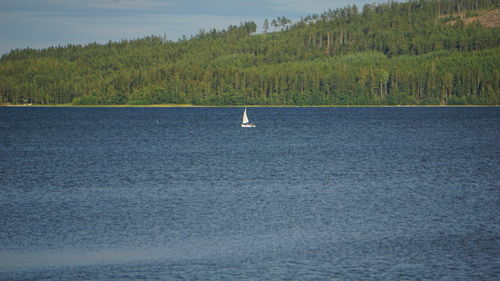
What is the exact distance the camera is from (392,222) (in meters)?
39.5

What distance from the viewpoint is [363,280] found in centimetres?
2777

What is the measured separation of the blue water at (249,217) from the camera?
29734mm

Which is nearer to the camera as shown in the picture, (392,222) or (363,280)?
(363,280)

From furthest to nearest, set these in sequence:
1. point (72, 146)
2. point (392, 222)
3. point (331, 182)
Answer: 1. point (72, 146)
2. point (331, 182)
3. point (392, 222)

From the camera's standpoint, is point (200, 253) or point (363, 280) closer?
point (363, 280)

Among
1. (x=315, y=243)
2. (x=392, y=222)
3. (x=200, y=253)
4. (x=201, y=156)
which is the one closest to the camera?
(x=200, y=253)

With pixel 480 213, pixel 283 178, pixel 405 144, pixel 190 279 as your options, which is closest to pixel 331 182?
pixel 283 178

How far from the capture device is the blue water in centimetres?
2973

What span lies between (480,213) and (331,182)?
664 inches

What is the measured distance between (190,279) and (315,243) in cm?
846

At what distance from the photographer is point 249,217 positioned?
40656mm

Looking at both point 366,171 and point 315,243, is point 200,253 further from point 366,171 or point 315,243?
point 366,171

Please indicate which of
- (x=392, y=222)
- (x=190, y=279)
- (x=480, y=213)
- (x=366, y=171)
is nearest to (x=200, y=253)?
(x=190, y=279)

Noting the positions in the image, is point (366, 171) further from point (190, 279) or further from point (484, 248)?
point (190, 279)
